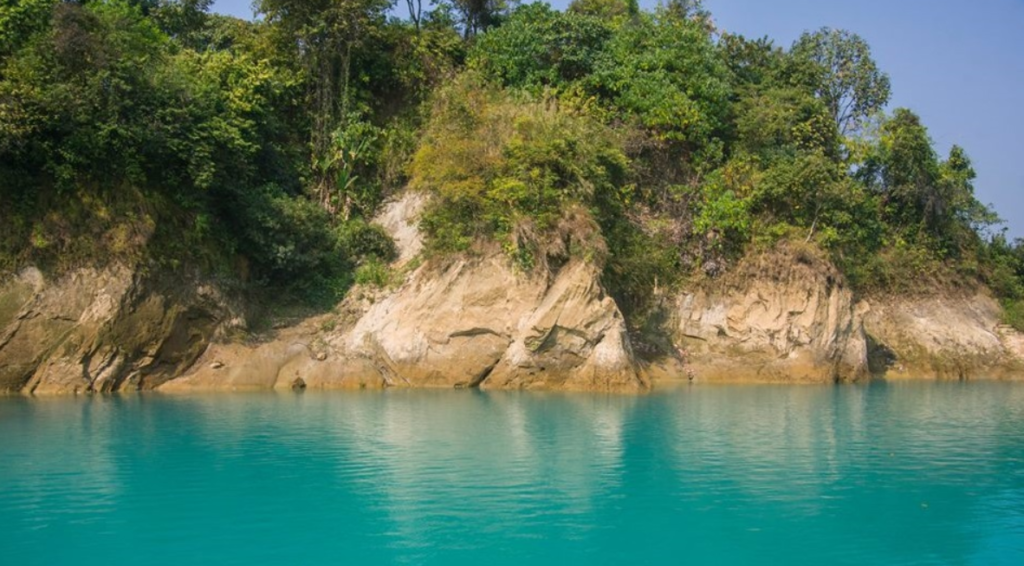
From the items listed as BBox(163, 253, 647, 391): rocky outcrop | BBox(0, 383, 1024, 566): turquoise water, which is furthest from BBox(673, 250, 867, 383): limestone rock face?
BBox(0, 383, 1024, 566): turquoise water

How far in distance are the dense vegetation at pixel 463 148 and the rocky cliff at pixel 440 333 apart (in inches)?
35.0

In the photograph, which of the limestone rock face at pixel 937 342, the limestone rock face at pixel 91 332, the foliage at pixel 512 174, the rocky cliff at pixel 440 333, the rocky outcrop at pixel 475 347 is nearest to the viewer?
the limestone rock face at pixel 91 332

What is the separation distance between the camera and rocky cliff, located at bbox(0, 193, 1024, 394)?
A: 947 inches

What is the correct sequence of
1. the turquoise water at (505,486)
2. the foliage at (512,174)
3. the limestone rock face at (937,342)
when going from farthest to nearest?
the limestone rock face at (937,342)
the foliage at (512,174)
the turquoise water at (505,486)

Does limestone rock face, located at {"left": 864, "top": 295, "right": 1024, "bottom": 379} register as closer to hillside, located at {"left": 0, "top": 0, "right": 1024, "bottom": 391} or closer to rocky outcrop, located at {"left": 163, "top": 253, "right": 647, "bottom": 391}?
hillside, located at {"left": 0, "top": 0, "right": 1024, "bottom": 391}

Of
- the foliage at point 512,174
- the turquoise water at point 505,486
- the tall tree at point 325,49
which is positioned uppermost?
the tall tree at point 325,49

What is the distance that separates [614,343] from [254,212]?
37.8 ft

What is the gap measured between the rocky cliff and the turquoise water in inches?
163

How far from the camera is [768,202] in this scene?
31891mm

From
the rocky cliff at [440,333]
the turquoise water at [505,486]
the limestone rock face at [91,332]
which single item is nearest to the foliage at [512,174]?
the rocky cliff at [440,333]

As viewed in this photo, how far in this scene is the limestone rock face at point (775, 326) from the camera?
30.0 metres

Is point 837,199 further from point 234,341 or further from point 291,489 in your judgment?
point 291,489

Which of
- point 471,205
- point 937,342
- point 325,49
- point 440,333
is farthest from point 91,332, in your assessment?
point 937,342

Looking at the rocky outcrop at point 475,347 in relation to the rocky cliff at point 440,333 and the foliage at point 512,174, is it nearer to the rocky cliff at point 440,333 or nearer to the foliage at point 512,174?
the rocky cliff at point 440,333
